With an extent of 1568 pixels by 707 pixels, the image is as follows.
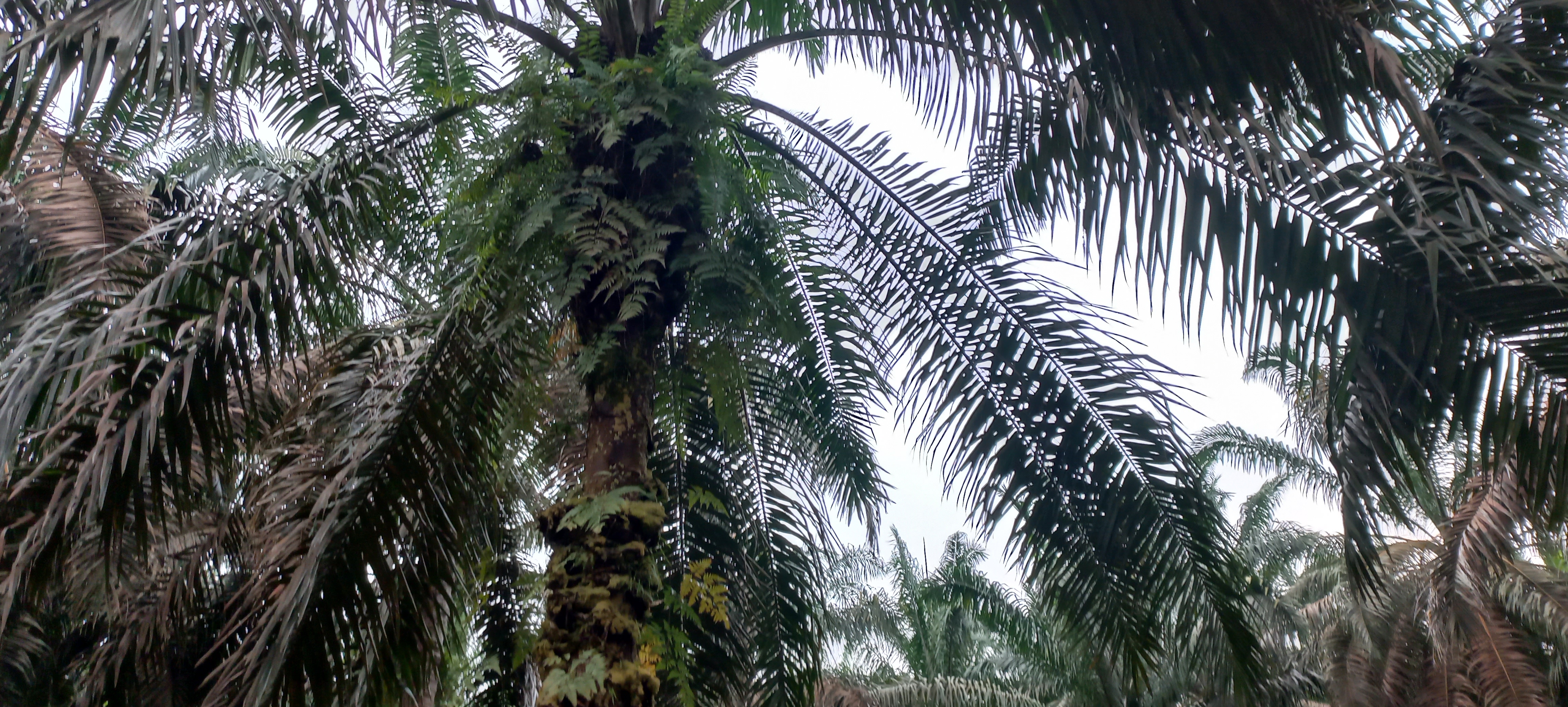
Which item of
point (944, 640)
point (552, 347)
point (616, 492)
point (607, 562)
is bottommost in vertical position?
point (944, 640)

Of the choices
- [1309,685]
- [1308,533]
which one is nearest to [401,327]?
[1309,685]

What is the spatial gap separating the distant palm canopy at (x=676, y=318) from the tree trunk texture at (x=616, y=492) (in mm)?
16

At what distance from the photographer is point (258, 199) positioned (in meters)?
3.76

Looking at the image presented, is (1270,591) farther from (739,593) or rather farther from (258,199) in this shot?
(258,199)

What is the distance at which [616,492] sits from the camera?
3.46 metres

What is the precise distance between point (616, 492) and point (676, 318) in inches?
37.0

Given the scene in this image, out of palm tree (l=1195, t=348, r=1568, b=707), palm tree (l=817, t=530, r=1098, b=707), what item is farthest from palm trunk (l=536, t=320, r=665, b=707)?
palm tree (l=817, t=530, r=1098, b=707)

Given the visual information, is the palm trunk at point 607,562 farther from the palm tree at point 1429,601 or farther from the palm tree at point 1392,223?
the palm tree at point 1429,601

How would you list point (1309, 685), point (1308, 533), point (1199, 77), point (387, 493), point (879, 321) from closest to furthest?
1. point (1199, 77)
2. point (387, 493)
3. point (879, 321)
4. point (1309, 685)
5. point (1308, 533)

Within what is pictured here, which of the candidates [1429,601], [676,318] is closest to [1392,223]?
[676,318]

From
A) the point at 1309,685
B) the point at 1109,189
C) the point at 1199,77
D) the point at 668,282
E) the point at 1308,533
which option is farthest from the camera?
the point at 1308,533

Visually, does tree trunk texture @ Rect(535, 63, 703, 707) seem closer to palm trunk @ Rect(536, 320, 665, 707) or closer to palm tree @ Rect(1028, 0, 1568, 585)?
palm trunk @ Rect(536, 320, 665, 707)

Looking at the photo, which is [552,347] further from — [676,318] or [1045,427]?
[1045,427]

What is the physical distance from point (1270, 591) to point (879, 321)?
1624 cm
